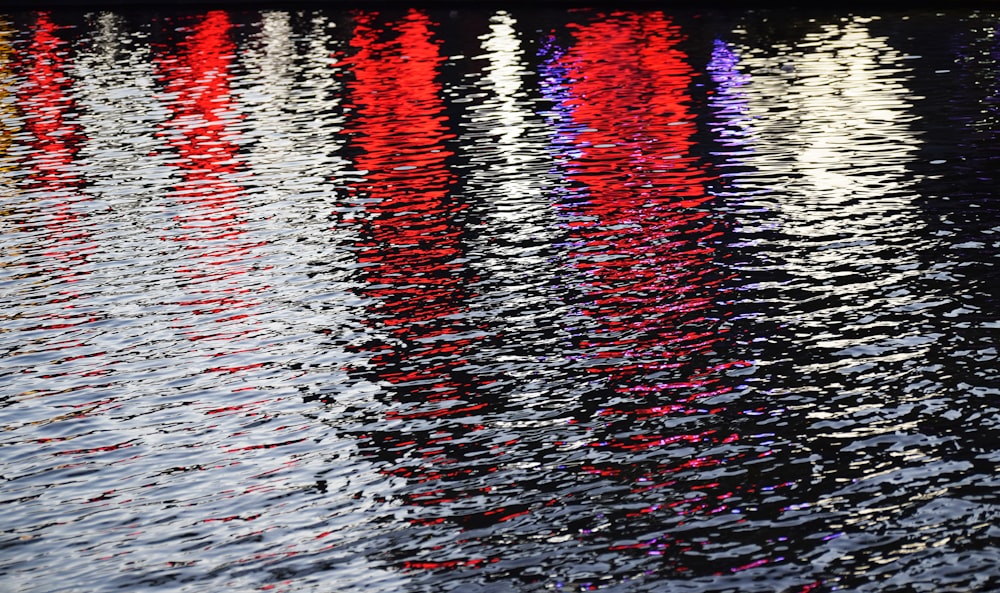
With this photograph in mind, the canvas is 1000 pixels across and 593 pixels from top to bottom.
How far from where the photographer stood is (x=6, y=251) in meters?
25.2

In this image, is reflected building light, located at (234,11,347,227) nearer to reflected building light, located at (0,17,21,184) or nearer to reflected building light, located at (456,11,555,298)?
reflected building light, located at (456,11,555,298)

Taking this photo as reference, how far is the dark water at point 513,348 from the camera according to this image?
12.0 meters

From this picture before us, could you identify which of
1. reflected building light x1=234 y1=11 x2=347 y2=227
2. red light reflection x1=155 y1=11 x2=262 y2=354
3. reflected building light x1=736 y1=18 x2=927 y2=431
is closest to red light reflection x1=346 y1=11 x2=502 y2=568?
reflected building light x1=234 y1=11 x2=347 y2=227

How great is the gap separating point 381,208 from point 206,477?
13623mm

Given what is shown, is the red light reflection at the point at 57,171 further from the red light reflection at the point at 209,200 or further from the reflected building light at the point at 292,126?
the reflected building light at the point at 292,126

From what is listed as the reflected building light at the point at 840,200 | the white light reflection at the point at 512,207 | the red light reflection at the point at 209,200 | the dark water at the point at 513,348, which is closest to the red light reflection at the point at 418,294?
the dark water at the point at 513,348

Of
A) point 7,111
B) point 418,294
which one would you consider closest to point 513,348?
point 418,294

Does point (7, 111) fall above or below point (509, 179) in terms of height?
below

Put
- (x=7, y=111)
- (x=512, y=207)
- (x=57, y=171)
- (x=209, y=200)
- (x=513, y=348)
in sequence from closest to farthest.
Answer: (x=513, y=348) → (x=512, y=207) → (x=209, y=200) → (x=57, y=171) → (x=7, y=111)

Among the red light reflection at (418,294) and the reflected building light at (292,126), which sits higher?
the red light reflection at (418,294)

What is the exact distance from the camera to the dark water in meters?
12.0

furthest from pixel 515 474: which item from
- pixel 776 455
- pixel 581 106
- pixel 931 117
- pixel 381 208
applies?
pixel 581 106

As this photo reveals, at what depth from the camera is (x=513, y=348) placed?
699 inches

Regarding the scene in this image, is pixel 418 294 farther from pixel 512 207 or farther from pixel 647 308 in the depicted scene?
pixel 512 207
